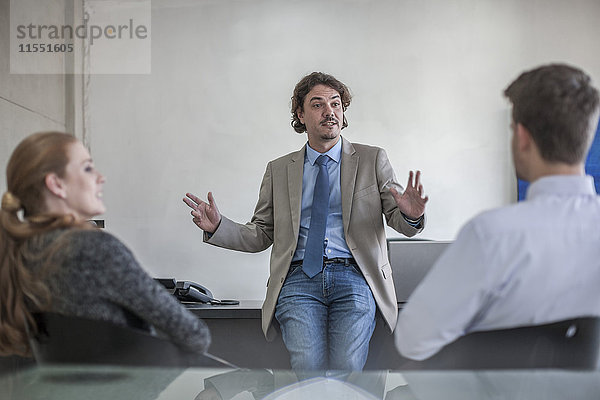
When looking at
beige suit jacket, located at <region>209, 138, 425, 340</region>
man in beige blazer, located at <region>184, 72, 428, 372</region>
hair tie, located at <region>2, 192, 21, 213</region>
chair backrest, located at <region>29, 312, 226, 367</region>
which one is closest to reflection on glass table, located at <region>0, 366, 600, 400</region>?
chair backrest, located at <region>29, 312, 226, 367</region>

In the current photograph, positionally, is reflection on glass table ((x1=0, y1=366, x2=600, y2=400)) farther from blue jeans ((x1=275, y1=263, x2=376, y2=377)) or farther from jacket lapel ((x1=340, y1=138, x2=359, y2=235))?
jacket lapel ((x1=340, y1=138, x2=359, y2=235))

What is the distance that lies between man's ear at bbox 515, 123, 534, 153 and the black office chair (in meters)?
0.34

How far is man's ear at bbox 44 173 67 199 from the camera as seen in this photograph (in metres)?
1.29

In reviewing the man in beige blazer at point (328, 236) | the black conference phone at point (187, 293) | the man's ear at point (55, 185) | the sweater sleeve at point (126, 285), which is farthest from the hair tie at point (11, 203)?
the black conference phone at point (187, 293)

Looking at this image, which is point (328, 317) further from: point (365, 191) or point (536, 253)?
point (536, 253)

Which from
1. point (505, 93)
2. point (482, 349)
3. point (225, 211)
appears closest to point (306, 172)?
point (505, 93)

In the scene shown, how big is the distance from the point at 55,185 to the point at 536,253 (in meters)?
0.91

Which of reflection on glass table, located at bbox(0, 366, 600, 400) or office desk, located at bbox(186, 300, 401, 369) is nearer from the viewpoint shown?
reflection on glass table, located at bbox(0, 366, 600, 400)

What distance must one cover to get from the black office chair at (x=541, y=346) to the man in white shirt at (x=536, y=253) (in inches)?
0.7

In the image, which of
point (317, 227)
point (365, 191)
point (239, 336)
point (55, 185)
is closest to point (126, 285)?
point (55, 185)

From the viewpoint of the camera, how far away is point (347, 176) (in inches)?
103

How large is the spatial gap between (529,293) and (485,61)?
381 cm

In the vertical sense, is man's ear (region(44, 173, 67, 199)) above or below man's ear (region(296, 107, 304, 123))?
below

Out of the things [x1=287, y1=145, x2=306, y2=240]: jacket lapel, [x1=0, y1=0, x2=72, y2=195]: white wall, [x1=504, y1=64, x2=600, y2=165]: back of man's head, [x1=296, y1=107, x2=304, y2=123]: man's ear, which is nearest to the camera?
[x1=504, y1=64, x2=600, y2=165]: back of man's head
